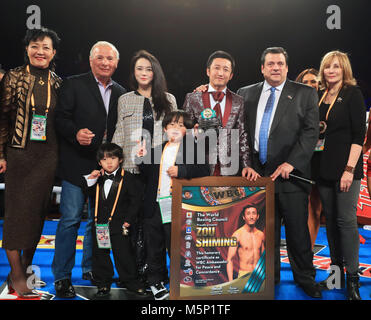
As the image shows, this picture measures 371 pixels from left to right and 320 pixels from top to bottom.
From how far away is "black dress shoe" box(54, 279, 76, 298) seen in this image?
96.3 inches

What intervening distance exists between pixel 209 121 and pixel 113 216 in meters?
0.88

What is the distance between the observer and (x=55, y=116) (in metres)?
2.54

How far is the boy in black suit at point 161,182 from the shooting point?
95.2 inches

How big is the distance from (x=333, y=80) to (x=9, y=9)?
14.1 ft

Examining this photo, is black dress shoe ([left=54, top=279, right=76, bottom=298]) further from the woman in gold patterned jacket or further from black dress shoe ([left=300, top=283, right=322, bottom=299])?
black dress shoe ([left=300, top=283, right=322, bottom=299])

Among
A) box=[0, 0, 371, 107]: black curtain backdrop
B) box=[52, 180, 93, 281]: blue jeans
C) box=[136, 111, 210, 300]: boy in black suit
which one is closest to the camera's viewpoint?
box=[136, 111, 210, 300]: boy in black suit

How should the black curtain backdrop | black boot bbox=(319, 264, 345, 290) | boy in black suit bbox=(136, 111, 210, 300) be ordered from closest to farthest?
boy in black suit bbox=(136, 111, 210, 300) < black boot bbox=(319, 264, 345, 290) < the black curtain backdrop

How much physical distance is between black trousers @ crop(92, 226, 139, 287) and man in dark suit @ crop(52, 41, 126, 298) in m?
0.19

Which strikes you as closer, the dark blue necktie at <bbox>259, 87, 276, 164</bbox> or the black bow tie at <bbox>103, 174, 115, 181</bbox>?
the black bow tie at <bbox>103, 174, 115, 181</bbox>

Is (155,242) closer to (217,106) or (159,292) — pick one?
(159,292)

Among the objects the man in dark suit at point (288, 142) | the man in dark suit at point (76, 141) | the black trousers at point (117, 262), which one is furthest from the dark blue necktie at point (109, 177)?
the man in dark suit at point (288, 142)

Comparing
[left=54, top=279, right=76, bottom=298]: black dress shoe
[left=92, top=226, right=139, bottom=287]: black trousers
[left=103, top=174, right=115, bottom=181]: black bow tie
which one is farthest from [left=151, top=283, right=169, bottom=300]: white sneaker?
[left=103, top=174, right=115, bottom=181]: black bow tie

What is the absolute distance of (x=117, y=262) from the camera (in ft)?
8.23

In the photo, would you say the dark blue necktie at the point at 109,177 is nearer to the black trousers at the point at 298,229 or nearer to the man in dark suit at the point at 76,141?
the man in dark suit at the point at 76,141
